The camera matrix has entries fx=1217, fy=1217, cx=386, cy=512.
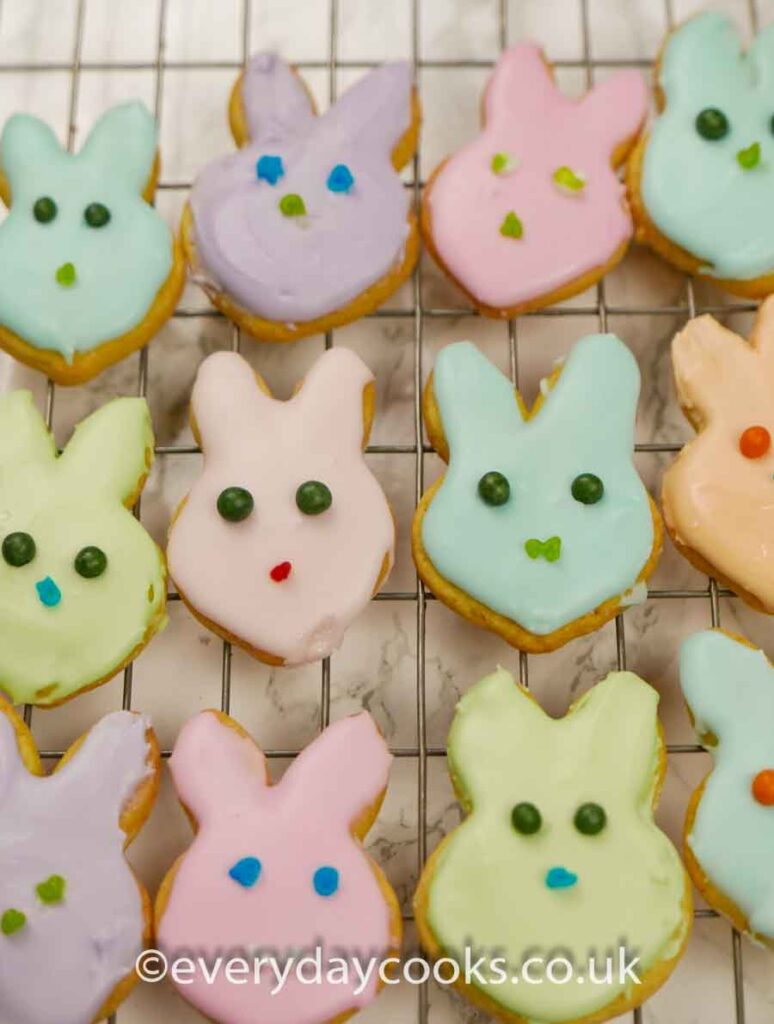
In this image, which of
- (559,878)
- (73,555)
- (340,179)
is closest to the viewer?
(559,878)

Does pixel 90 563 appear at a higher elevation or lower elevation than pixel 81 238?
lower

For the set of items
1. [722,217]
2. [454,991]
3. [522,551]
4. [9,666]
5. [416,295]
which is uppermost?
[722,217]

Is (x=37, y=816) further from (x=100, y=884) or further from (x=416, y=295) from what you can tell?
(x=416, y=295)

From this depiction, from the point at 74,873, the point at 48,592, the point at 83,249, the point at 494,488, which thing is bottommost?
the point at 74,873

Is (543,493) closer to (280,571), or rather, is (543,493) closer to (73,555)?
(280,571)

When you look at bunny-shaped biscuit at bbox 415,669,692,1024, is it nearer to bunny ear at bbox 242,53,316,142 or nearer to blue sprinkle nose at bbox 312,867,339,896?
blue sprinkle nose at bbox 312,867,339,896

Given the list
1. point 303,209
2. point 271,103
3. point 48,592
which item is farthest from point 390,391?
point 48,592

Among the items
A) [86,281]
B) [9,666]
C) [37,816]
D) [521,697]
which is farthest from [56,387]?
[521,697]

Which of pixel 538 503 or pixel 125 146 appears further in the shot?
pixel 125 146
